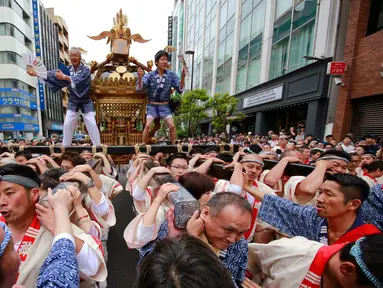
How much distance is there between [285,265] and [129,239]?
39.1 inches

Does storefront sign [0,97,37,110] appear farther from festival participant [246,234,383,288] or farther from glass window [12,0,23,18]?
festival participant [246,234,383,288]

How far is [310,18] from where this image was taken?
8.88 metres

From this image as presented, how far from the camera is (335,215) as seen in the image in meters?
1.47

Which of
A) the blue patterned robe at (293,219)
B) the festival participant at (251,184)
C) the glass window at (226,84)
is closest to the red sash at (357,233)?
the blue patterned robe at (293,219)

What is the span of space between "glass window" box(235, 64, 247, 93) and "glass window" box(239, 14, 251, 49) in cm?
169

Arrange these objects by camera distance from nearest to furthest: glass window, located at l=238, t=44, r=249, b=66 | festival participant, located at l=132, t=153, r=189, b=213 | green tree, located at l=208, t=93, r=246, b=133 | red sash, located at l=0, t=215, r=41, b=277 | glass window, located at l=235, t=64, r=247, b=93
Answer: red sash, located at l=0, t=215, r=41, b=277, festival participant, located at l=132, t=153, r=189, b=213, green tree, located at l=208, t=93, r=246, b=133, glass window, located at l=238, t=44, r=249, b=66, glass window, located at l=235, t=64, r=247, b=93

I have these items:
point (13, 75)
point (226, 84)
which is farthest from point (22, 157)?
point (13, 75)

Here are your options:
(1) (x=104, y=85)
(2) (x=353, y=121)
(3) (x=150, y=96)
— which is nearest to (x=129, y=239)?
(3) (x=150, y=96)

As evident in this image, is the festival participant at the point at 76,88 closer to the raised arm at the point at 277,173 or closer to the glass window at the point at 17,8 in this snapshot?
the raised arm at the point at 277,173

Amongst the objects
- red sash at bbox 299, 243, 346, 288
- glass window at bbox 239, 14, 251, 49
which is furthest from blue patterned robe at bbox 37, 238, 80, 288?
glass window at bbox 239, 14, 251, 49

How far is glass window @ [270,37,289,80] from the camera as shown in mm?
10751

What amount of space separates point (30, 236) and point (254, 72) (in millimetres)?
14768

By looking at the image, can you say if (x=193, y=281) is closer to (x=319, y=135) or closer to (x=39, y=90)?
(x=319, y=135)

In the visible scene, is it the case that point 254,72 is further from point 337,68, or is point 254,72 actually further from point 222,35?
point 222,35
